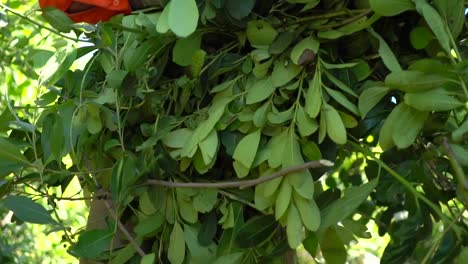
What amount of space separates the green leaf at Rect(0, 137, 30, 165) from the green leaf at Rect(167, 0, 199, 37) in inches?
7.7

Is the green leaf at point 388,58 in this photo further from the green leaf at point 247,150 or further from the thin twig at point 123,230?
the thin twig at point 123,230

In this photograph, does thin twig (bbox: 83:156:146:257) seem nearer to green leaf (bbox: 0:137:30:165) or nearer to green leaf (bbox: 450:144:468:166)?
green leaf (bbox: 0:137:30:165)

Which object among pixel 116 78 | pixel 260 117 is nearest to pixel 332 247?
pixel 260 117

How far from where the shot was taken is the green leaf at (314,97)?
1.74 feet

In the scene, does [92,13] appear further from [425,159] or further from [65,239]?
[425,159]

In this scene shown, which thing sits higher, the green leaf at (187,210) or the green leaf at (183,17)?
the green leaf at (183,17)

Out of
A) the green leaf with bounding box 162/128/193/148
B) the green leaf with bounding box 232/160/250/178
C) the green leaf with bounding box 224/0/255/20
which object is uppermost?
the green leaf with bounding box 224/0/255/20

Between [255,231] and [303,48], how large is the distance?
15 cm

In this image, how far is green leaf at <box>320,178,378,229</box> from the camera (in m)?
0.53

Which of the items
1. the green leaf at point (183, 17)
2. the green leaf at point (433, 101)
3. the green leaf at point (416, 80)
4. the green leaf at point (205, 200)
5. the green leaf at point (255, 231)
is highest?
the green leaf at point (183, 17)

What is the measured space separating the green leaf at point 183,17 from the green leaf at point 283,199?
14 centimetres

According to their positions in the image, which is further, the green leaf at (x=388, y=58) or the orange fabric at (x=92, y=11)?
the orange fabric at (x=92, y=11)

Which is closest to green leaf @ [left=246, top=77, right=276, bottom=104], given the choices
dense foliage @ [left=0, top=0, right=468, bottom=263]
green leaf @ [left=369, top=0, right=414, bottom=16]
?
dense foliage @ [left=0, top=0, right=468, bottom=263]

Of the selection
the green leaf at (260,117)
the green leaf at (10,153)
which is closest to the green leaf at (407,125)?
the green leaf at (260,117)
